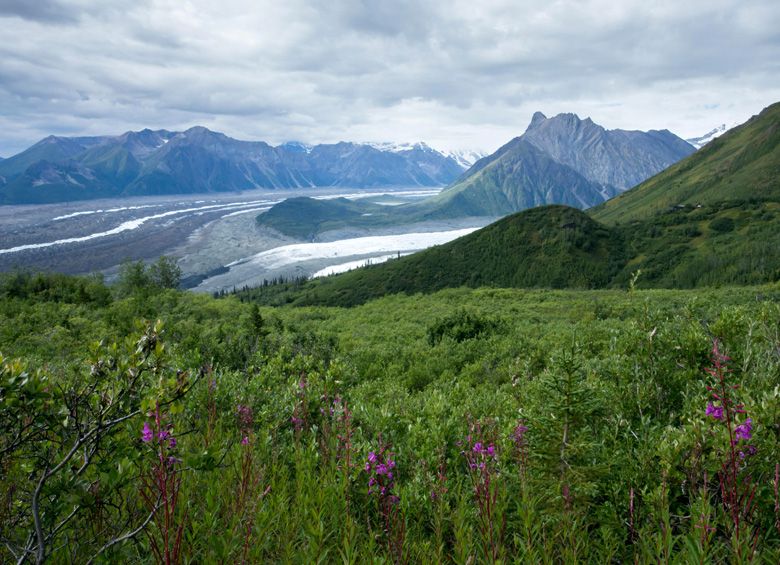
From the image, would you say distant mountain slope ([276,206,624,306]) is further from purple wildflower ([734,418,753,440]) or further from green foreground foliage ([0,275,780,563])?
purple wildflower ([734,418,753,440])

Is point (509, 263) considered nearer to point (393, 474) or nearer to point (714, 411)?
point (393, 474)

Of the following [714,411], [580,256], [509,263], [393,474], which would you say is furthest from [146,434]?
[580,256]

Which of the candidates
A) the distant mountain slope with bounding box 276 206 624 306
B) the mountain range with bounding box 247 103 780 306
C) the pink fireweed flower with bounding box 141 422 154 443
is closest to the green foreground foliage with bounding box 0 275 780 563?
the pink fireweed flower with bounding box 141 422 154 443

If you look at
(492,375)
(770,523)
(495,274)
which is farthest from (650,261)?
(770,523)

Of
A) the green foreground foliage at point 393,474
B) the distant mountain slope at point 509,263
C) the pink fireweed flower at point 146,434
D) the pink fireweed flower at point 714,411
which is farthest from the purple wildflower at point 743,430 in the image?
the distant mountain slope at point 509,263

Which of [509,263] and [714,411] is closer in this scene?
[714,411]

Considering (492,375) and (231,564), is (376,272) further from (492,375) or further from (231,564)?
(231,564)

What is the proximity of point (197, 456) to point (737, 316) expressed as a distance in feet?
24.9

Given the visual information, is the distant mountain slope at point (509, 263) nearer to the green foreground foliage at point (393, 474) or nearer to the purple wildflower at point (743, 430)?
the green foreground foliage at point (393, 474)

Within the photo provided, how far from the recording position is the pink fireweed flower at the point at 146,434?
2.88 meters

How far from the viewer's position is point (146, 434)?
2898 mm

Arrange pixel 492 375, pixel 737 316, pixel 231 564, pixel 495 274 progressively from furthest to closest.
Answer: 1. pixel 495 274
2. pixel 492 375
3. pixel 737 316
4. pixel 231 564

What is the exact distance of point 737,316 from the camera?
6574 mm

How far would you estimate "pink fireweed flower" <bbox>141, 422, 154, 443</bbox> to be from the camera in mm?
2883
